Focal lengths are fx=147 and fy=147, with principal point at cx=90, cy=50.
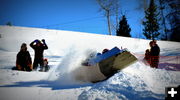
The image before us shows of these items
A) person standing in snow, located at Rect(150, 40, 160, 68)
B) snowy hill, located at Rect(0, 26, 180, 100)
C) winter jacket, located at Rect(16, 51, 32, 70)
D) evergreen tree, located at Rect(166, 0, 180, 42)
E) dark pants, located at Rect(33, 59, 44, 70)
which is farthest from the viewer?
evergreen tree, located at Rect(166, 0, 180, 42)

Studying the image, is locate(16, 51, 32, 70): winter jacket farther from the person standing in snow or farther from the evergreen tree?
the evergreen tree

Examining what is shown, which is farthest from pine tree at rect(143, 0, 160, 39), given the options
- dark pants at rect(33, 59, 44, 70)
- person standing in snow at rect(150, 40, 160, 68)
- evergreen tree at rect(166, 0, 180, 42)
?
dark pants at rect(33, 59, 44, 70)

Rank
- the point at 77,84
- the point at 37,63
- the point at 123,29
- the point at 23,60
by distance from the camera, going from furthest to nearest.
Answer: the point at 123,29
the point at 37,63
the point at 23,60
the point at 77,84

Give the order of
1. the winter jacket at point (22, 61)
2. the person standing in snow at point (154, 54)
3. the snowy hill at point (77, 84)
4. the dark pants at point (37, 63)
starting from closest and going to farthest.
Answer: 1. the snowy hill at point (77, 84)
2. the winter jacket at point (22, 61)
3. the dark pants at point (37, 63)
4. the person standing in snow at point (154, 54)

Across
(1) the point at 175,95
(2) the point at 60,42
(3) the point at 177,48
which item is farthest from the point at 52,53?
(3) the point at 177,48

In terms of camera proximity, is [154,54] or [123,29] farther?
[123,29]

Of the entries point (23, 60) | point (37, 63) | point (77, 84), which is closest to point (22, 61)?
point (23, 60)

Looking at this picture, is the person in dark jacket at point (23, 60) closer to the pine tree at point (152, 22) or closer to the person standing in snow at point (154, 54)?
the person standing in snow at point (154, 54)

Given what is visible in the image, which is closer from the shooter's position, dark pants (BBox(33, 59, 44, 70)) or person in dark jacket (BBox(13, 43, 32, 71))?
person in dark jacket (BBox(13, 43, 32, 71))

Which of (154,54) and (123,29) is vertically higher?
(123,29)

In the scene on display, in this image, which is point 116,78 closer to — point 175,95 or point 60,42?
point 175,95

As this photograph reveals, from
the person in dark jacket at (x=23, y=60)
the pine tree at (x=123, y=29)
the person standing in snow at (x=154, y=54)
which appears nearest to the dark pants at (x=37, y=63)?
the person in dark jacket at (x=23, y=60)

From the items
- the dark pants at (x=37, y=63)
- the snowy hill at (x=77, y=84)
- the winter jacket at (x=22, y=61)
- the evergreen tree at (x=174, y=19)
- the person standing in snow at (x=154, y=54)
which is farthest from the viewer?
the evergreen tree at (x=174, y=19)

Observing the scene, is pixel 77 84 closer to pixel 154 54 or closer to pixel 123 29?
pixel 154 54
